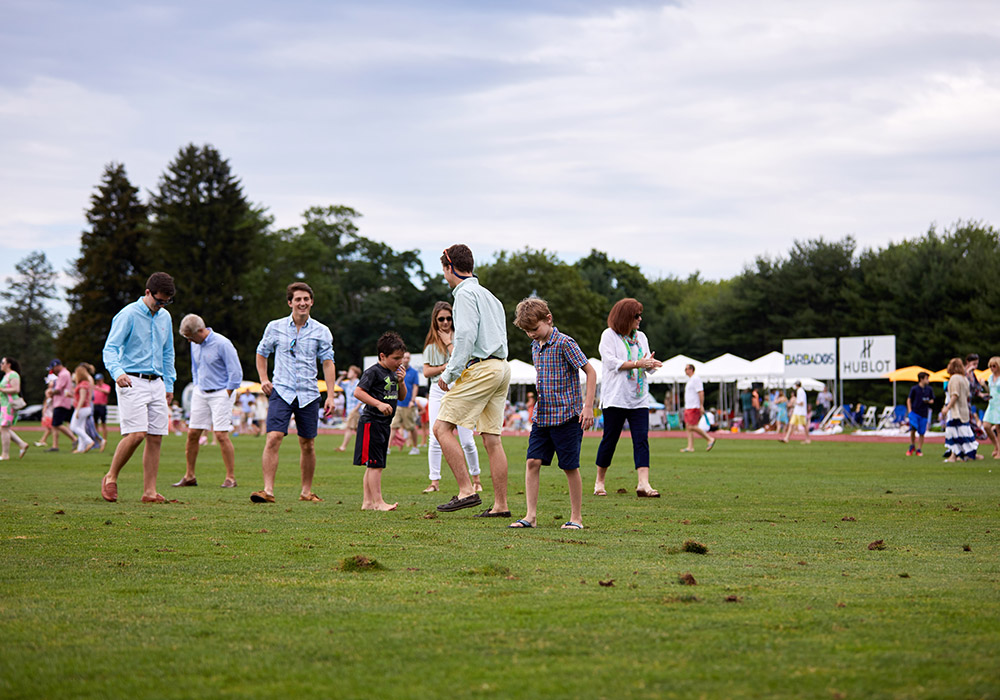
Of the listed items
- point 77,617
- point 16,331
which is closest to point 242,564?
point 77,617

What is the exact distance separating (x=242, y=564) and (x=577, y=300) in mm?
73015

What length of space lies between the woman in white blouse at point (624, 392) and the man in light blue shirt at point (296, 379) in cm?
306

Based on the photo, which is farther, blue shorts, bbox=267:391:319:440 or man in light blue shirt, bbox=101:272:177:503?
blue shorts, bbox=267:391:319:440

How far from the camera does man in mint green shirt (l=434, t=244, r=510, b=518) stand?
27.4ft

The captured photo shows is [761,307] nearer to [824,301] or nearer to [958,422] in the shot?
[824,301]

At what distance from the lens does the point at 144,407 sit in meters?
9.93

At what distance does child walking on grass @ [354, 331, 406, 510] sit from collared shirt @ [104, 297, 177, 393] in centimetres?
202

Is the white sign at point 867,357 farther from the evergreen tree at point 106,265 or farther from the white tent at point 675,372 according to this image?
the evergreen tree at point 106,265

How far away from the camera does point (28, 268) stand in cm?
9762

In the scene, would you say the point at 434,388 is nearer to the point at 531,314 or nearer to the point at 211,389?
the point at 211,389

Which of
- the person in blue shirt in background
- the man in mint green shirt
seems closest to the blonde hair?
the man in mint green shirt

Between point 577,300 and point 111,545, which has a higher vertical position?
point 577,300

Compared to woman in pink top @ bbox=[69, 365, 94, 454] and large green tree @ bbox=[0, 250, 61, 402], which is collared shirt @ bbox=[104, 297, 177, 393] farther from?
large green tree @ bbox=[0, 250, 61, 402]

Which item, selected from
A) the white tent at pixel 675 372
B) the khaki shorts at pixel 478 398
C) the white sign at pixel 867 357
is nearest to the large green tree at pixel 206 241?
the white tent at pixel 675 372
